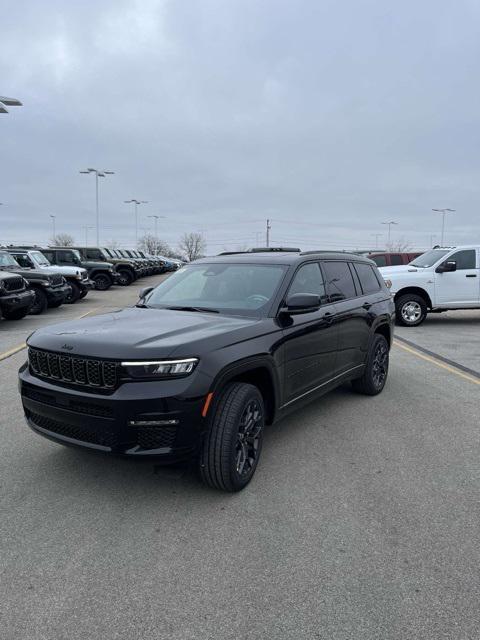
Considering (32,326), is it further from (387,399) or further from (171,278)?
(387,399)

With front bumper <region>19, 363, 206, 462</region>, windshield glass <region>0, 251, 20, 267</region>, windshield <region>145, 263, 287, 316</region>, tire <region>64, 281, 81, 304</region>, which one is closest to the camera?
front bumper <region>19, 363, 206, 462</region>

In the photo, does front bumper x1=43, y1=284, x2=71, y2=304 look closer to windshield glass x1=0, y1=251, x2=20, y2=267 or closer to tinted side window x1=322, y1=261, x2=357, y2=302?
windshield glass x1=0, y1=251, x2=20, y2=267

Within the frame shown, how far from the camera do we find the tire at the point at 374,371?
5845mm

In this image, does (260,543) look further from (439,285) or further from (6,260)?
(6,260)

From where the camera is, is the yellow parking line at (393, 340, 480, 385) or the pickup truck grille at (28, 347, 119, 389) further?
the yellow parking line at (393, 340, 480, 385)

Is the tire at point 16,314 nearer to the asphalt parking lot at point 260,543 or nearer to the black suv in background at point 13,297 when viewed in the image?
the black suv in background at point 13,297

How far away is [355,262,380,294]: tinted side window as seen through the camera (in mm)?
6016

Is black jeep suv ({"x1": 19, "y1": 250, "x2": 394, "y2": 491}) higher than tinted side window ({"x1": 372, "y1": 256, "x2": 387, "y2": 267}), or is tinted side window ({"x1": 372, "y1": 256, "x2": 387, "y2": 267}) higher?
tinted side window ({"x1": 372, "y1": 256, "x2": 387, "y2": 267})

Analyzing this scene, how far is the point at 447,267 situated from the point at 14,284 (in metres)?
10.6

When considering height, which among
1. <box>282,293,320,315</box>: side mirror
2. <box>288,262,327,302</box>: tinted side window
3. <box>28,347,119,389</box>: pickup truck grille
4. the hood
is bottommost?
<box>28,347,119,389</box>: pickup truck grille

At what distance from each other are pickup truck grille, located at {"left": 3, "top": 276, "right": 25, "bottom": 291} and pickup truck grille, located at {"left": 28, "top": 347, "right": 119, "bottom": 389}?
29.0 ft

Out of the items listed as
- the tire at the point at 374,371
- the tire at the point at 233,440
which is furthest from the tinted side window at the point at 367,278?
the tire at the point at 233,440

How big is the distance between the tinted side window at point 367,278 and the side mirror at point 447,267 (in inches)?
256

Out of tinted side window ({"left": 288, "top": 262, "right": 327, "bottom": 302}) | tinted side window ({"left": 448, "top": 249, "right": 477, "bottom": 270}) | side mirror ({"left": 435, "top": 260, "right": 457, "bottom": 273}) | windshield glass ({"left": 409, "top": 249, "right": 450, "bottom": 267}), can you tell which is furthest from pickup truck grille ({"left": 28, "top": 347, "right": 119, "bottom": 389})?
tinted side window ({"left": 448, "top": 249, "right": 477, "bottom": 270})
